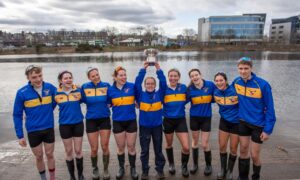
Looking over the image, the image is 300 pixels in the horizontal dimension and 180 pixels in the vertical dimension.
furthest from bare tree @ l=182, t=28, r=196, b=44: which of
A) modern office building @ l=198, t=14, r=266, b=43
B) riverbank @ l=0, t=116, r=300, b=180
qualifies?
riverbank @ l=0, t=116, r=300, b=180

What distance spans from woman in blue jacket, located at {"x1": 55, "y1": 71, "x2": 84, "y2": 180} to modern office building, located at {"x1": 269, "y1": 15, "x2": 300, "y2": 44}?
10416 centimetres

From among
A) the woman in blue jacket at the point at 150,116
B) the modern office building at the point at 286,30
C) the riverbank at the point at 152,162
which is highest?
the modern office building at the point at 286,30

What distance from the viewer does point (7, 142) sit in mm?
6645

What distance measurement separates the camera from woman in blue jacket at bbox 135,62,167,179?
4.30 m

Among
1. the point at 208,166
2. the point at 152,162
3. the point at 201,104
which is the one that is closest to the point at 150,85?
the point at 201,104

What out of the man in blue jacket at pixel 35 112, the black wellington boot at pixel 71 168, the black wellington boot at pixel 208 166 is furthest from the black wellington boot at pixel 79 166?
the black wellington boot at pixel 208 166

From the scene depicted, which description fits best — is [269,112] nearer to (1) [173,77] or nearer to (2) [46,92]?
(1) [173,77]

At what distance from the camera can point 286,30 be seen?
352ft

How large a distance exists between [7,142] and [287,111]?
10.4 metres

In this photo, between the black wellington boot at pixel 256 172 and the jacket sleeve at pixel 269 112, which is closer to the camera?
the jacket sleeve at pixel 269 112

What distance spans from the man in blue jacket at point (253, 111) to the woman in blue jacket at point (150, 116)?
4.44 feet

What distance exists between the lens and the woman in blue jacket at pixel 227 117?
13.7ft

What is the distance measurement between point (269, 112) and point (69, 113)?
3223mm

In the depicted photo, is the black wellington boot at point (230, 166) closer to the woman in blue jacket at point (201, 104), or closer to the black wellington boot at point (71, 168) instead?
the woman in blue jacket at point (201, 104)
